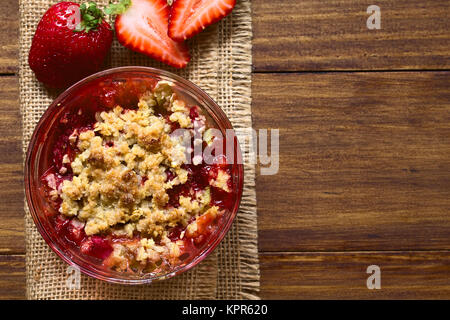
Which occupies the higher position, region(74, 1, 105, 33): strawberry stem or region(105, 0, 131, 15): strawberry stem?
region(105, 0, 131, 15): strawberry stem

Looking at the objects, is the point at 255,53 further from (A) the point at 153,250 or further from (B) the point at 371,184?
(A) the point at 153,250

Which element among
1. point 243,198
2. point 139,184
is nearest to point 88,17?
point 139,184

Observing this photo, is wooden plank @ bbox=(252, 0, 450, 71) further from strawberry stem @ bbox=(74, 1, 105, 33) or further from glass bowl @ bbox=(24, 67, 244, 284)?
strawberry stem @ bbox=(74, 1, 105, 33)

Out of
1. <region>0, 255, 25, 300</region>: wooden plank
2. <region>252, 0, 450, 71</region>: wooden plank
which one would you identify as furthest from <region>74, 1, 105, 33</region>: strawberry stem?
<region>0, 255, 25, 300</region>: wooden plank

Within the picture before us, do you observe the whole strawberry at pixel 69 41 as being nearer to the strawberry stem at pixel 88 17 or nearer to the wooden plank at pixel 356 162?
the strawberry stem at pixel 88 17

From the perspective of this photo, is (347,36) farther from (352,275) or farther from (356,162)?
(352,275)
